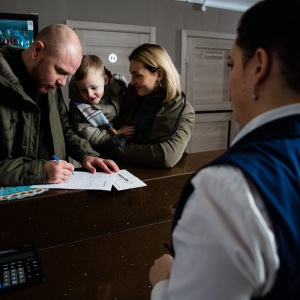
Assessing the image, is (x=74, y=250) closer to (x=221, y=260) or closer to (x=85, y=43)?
(x=221, y=260)

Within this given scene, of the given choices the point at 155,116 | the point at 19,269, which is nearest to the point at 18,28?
the point at 155,116

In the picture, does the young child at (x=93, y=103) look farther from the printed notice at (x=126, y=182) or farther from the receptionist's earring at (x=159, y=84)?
the printed notice at (x=126, y=182)

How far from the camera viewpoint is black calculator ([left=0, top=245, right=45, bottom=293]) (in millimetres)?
814

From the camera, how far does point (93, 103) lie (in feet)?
5.62

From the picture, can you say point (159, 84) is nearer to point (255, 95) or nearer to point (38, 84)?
point (38, 84)

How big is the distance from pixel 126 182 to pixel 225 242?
2.72ft

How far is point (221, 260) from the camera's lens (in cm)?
40

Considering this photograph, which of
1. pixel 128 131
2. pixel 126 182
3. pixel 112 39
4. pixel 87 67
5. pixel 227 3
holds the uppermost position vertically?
pixel 227 3

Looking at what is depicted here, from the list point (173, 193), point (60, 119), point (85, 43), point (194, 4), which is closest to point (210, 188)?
point (173, 193)

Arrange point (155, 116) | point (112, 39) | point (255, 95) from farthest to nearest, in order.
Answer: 1. point (112, 39)
2. point (155, 116)
3. point (255, 95)

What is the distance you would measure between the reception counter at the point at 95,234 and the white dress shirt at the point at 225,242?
17.4 inches

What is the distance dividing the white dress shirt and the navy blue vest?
0.04ft

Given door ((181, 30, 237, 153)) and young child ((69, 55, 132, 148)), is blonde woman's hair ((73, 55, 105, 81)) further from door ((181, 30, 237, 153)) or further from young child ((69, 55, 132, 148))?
door ((181, 30, 237, 153))

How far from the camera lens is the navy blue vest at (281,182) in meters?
0.39
